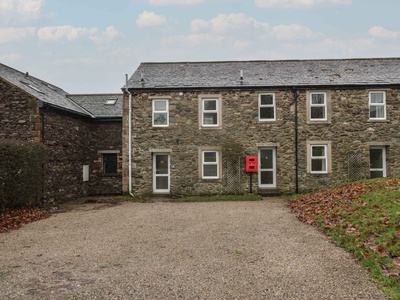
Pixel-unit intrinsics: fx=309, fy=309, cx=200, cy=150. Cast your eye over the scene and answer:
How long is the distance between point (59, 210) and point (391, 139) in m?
16.4

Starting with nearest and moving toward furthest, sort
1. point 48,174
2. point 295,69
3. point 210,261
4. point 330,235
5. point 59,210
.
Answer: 1. point 210,261
2. point 330,235
3. point 59,210
4. point 48,174
5. point 295,69

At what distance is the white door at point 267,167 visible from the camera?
645 inches

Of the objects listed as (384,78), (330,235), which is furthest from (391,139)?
(330,235)

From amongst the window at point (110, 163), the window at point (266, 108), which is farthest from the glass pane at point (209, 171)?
the window at point (110, 163)

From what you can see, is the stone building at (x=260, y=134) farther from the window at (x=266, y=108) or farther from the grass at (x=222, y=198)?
the grass at (x=222, y=198)

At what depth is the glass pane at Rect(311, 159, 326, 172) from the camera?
640 inches

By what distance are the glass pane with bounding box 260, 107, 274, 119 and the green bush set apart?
10.8m

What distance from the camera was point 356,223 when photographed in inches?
305

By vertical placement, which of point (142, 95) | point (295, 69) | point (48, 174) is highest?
point (295, 69)

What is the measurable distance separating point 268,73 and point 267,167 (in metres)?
5.53

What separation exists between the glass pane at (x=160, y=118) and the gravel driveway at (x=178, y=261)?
23.7ft

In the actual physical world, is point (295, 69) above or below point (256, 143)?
above

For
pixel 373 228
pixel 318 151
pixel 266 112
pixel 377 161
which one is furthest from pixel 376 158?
pixel 373 228

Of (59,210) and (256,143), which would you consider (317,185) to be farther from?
(59,210)
